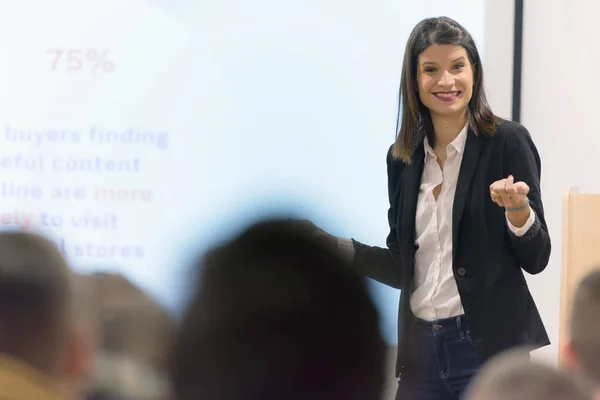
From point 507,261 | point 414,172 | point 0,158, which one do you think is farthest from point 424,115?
point 0,158

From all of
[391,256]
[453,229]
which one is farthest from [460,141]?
[391,256]

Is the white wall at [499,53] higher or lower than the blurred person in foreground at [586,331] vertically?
higher

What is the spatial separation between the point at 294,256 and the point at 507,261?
112cm

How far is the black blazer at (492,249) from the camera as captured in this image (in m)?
1.70

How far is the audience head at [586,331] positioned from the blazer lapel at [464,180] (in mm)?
532

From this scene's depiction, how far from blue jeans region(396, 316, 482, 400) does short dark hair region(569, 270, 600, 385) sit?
1.78ft

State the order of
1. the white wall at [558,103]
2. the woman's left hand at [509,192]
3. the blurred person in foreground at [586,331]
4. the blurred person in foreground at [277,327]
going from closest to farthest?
the blurred person in foreground at [277,327] < the blurred person in foreground at [586,331] < the woman's left hand at [509,192] < the white wall at [558,103]

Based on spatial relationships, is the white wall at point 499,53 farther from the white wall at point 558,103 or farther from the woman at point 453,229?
the woman at point 453,229

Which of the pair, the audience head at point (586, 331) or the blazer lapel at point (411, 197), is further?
the blazer lapel at point (411, 197)

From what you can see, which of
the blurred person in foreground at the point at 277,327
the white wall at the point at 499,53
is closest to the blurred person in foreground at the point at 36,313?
the blurred person in foreground at the point at 277,327

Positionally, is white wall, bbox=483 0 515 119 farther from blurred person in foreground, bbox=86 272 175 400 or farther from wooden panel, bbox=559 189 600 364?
blurred person in foreground, bbox=86 272 175 400

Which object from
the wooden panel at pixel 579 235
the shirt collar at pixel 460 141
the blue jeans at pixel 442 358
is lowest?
the blue jeans at pixel 442 358

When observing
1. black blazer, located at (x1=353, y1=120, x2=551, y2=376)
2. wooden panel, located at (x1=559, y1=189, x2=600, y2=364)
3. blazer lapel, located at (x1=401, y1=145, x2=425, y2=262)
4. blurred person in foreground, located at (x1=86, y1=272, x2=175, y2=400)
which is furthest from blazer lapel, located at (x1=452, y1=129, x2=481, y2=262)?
blurred person in foreground, located at (x1=86, y1=272, x2=175, y2=400)

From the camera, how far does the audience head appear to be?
1021 millimetres
